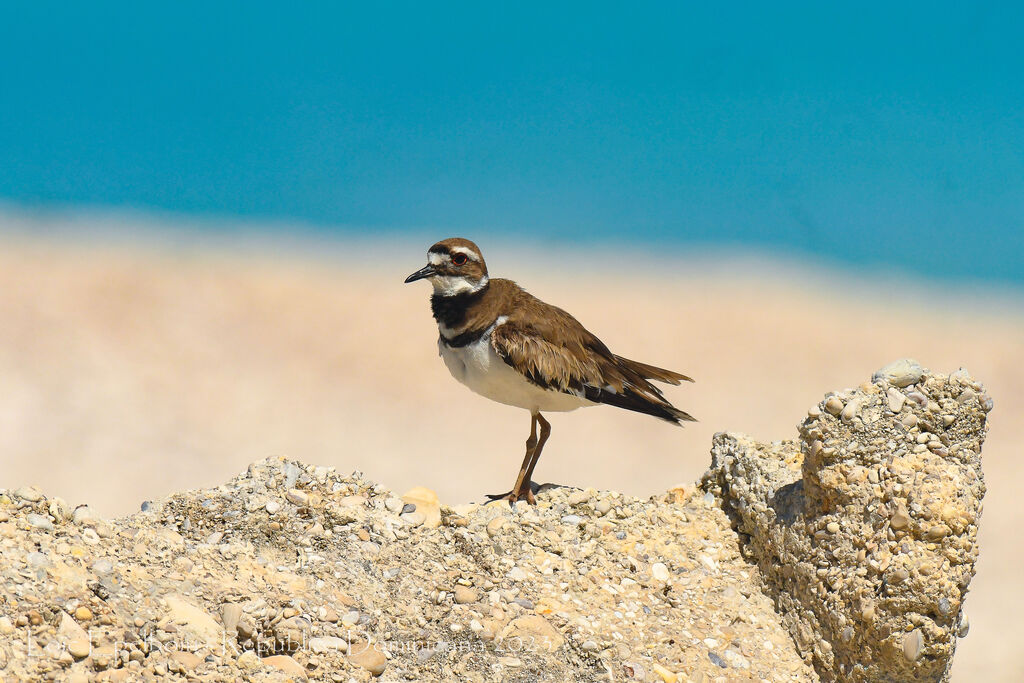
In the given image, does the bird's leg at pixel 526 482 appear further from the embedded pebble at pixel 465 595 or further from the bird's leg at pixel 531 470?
the embedded pebble at pixel 465 595

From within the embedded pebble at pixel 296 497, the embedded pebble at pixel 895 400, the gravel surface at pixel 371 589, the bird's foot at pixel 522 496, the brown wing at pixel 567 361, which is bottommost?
the gravel surface at pixel 371 589

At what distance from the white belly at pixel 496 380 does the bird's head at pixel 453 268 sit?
42 centimetres

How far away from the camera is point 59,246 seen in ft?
122

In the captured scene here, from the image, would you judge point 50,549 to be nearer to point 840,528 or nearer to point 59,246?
point 840,528

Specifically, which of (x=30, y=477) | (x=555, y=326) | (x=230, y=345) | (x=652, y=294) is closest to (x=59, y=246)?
(x=230, y=345)

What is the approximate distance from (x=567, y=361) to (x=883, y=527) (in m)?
2.54

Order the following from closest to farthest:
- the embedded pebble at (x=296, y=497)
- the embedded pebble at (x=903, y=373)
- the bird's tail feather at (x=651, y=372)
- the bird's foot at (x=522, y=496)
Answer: the embedded pebble at (x=296, y=497)
the embedded pebble at (x=903, y=373)
the bird's foot at (x=522, y=496)
the bird's tail feather at (x=651, y=372)

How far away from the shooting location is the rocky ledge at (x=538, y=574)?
4836 millimetres

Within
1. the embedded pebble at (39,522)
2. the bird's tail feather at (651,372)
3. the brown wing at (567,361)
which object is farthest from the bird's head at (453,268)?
the embedded pebble at (39,522)

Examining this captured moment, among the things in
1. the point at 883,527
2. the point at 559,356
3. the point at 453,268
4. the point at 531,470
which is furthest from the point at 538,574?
the point at 453,268

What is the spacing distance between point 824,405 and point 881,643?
128 centimetres

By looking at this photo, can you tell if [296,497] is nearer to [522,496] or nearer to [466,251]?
[522,496]

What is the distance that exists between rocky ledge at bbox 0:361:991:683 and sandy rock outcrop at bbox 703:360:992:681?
0.04ft

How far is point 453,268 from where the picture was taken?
7.70 metres
